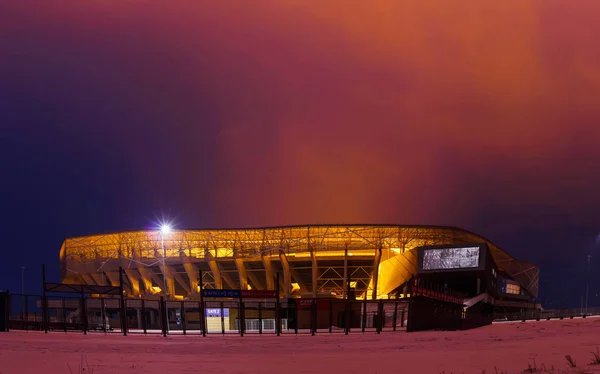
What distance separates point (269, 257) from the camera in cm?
9488

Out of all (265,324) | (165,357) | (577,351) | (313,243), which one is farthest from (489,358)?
(313,243)

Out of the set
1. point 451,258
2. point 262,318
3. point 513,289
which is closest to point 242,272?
point 451,258

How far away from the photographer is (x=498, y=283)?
91.8 m

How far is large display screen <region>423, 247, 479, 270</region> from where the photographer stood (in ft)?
255

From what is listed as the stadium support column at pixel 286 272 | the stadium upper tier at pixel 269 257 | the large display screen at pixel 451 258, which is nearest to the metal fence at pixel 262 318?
the large display screen at pixel 451 258

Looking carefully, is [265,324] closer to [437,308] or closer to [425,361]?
[437,308]

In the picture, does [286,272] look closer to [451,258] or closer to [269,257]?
[269,257]

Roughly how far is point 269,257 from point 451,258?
29.1m

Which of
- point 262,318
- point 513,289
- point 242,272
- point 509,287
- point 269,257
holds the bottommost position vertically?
point 513,289

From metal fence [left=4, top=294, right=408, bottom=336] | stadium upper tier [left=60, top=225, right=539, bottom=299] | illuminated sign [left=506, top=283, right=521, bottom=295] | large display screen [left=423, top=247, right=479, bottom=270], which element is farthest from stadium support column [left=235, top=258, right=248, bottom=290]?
illuminated sign [left=506, top=283, right=521, bottom=295]

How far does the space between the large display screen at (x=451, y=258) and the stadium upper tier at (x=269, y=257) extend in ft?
12.8

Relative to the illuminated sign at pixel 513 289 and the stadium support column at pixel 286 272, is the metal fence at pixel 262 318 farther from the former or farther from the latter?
the illuminated sign at pixel 513 289

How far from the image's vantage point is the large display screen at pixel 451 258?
77.9 meters

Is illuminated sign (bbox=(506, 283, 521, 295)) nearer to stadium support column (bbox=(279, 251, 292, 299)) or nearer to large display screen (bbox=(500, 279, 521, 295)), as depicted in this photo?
large display screen (bbox=(500, 279, 521, 295))
